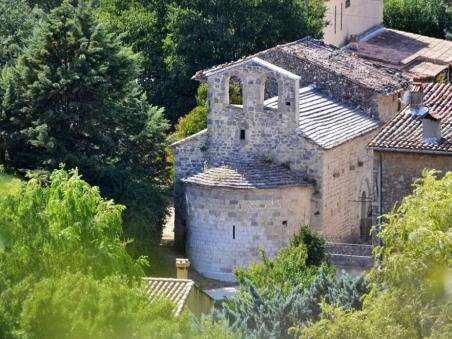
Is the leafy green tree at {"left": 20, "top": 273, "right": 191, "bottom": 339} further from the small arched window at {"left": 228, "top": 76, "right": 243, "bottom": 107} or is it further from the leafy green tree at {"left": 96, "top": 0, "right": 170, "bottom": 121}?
the leafy green tree at {"left": 96, "top": 0, "right": 170, "bottom": 121}

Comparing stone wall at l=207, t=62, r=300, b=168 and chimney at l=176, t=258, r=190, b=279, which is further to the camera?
stone wall at l=207, t=62, r=300, b=168

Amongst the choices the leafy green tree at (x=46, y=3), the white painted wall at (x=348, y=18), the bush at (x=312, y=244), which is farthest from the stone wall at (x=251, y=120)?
the leafy green tree at (x=46, y=3)

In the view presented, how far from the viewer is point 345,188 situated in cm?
4850

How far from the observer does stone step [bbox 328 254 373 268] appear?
42.7 metres

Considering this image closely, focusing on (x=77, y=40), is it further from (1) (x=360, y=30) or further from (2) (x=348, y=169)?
(1) (x=360, y=30)

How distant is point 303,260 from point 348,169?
29.5ft

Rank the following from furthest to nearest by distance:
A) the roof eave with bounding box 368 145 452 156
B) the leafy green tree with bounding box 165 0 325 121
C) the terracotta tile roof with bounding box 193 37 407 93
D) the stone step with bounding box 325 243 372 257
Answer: the leafy green tree with bounding box 165 0 325 121
the terracotta tile roof with bounding box 193 37 407 93
the stone step with bounding box 325 243 372 257
the roof eave with bounding box 368 145 452 156

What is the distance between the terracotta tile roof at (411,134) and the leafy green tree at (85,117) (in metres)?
7.48

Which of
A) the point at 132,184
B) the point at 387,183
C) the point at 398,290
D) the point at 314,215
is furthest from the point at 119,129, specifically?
the point at 398,290

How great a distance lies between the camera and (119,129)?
47.7m

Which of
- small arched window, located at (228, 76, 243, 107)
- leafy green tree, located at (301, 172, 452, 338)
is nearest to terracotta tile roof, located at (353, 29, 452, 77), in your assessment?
small arched window, located at (228, 76, 243, 107)

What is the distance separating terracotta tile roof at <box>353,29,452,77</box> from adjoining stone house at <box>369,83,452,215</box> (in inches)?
800

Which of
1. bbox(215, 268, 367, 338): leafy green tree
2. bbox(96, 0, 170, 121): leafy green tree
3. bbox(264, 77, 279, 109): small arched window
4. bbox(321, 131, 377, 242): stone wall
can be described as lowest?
bbox(215, 268, 367, 338): leafy green tree

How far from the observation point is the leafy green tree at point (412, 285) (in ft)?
95.5
